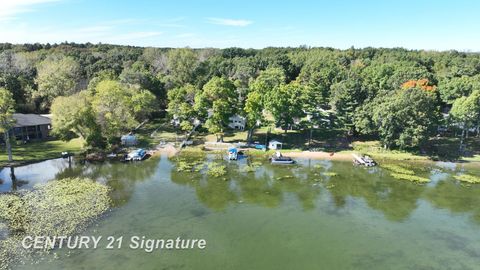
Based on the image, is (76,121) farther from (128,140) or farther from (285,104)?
(285,104)

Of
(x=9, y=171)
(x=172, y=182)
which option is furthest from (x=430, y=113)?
(x=9, y=171)

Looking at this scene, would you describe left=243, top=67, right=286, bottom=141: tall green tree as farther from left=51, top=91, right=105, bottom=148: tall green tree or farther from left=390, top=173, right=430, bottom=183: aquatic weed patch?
left=51, top=91, right=105, bottom=148: tall green tree

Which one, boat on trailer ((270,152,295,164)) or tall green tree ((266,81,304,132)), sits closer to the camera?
boat on trailer ((270,152,295,164))

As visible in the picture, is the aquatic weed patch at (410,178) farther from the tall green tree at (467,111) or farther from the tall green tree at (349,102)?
the tall green tree at (349,102)

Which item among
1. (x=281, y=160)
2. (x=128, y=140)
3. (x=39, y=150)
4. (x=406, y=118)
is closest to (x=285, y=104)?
(x=281, y=160)

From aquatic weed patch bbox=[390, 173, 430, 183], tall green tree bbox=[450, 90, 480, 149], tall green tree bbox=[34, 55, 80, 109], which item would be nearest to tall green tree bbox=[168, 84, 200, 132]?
tall green tree bbox=[34, 55, 80, 109]

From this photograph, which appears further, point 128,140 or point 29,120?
point 29,120
